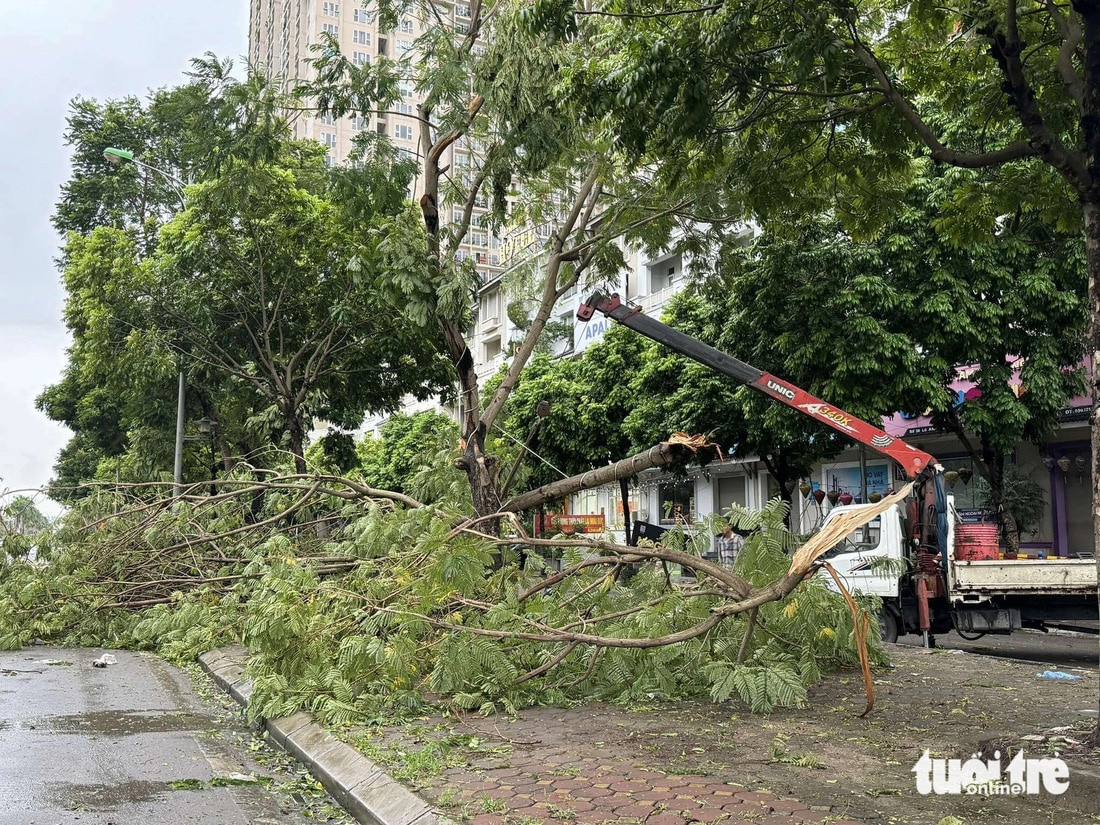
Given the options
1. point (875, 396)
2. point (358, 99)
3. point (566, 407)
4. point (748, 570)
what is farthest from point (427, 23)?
point (566, 407)

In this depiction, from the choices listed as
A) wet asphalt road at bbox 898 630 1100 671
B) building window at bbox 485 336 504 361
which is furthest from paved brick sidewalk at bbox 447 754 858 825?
building window at bbox 485 336 504 361

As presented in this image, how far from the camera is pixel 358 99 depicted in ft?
42.6

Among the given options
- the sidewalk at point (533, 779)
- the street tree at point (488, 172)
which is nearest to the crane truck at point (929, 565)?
the street tree at point (488, 172)

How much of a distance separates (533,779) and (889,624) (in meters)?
9.09

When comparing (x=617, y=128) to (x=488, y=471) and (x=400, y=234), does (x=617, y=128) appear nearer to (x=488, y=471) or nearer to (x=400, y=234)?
(x=400, y=234)

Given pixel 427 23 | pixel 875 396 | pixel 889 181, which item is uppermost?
pixel 427 23

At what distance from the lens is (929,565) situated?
12930 millimetres

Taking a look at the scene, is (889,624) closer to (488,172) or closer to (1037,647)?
(1037,647)

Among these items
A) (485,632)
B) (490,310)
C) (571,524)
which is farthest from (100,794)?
(490,310)

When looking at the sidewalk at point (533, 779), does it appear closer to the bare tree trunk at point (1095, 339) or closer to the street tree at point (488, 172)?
the bare tree trunk at point (1095, 339)

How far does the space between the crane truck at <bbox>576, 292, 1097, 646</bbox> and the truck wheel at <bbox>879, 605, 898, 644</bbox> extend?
0.05 ft

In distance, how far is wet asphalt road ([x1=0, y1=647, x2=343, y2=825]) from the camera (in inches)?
218

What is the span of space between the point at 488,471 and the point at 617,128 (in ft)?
19.4

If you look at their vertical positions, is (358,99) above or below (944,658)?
above
